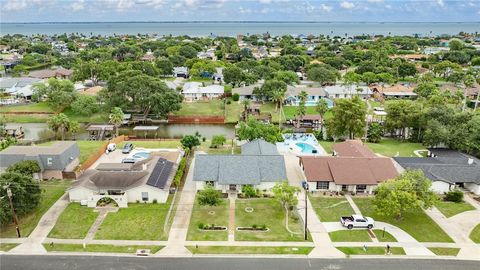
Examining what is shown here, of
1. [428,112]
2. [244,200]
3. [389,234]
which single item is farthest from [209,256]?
[428,112]

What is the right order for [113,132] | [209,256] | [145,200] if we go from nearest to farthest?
[209,256]
[145,200]
[113,132]

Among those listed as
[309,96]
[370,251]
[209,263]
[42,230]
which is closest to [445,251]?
[370,251]

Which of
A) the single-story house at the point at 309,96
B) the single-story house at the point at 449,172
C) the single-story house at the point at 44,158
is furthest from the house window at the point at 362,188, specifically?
the single-story house at the point at 309,96

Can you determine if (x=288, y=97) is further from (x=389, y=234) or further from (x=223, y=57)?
(x=223, y=57)

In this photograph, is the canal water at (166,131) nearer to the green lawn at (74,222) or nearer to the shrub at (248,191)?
the shrub at (248,191)

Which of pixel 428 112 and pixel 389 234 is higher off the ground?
pixel 428 112

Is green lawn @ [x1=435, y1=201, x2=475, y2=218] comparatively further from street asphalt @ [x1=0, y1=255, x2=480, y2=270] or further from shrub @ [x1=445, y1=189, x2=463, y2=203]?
street asphalt @ [x1=0, y1=255, x2=480, y2=270]

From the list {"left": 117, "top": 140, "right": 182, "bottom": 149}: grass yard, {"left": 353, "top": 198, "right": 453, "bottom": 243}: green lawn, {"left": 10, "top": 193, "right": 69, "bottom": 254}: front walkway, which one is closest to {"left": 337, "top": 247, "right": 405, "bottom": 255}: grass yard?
{"left": 353, "top": 198, "right": 453, "bottom": 243}: green lawn
